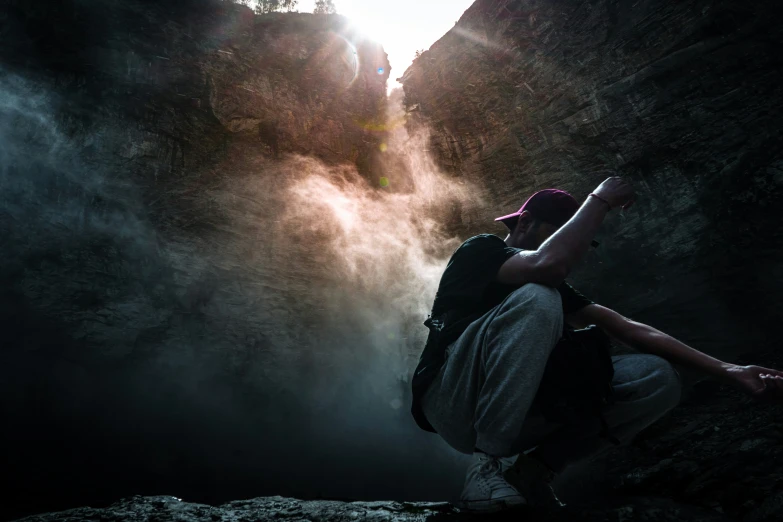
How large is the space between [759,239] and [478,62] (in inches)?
175

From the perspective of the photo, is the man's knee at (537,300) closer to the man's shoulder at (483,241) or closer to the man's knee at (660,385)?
the man's shoulder at (483,241)

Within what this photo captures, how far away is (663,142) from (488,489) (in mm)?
3967

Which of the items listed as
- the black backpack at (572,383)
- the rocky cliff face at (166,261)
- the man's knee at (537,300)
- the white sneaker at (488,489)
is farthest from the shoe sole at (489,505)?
the rocky cliff face at (166,261)

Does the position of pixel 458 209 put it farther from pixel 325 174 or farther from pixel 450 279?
pixel 450 279

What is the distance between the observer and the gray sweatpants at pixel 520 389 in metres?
1.59

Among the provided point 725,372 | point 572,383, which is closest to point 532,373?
point 572,383

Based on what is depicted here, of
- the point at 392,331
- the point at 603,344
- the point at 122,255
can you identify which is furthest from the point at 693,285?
the point at 122,255

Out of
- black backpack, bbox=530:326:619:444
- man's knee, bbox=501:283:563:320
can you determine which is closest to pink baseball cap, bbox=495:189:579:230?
man's knee, bbox=501:283:563:320

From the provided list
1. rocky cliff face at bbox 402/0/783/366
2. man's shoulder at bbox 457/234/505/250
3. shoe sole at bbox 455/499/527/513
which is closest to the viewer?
shoe sole at bbox 455/499/527/513

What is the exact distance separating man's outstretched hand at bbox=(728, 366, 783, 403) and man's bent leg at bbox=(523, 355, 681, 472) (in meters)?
0.24

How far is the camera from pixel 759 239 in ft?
10.8

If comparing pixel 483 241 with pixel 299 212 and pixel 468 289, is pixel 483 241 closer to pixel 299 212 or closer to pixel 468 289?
pixel 468 289

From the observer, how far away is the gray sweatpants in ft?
5.21

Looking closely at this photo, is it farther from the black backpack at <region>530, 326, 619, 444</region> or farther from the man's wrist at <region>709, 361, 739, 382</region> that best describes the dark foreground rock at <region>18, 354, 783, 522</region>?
the man's wrist at <region>709, 361, 739, 382</region>
